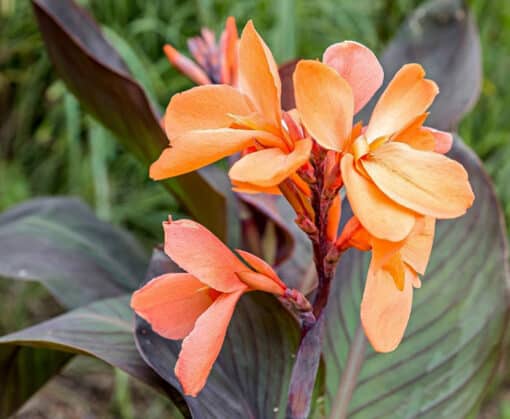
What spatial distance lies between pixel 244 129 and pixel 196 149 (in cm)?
6

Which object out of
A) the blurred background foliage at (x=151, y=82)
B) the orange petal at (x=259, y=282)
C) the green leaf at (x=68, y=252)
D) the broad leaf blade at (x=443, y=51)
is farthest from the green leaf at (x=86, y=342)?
the blurred background foliage at (x=151, y=82)

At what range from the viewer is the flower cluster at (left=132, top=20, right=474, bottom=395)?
1.74 feet

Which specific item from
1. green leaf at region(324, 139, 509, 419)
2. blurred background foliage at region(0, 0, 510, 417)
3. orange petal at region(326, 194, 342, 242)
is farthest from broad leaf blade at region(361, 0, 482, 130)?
orange petal at region(326, 194, 342, 242)

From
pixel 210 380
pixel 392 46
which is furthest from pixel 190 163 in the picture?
pixel 392 46

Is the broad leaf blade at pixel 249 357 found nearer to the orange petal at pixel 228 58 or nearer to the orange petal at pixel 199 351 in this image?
the orange petal at pixel 199 351

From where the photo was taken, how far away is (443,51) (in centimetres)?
146

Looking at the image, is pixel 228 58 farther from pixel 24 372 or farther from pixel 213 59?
pixel 24 372

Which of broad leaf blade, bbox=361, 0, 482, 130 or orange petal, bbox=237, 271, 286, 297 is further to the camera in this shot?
broad leaf blade, bbox=361, 0, 482, 130

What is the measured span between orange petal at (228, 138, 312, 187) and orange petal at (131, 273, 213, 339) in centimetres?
14

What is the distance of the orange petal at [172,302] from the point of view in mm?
624

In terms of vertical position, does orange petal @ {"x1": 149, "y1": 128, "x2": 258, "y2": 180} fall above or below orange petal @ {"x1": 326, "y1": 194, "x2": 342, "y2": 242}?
above

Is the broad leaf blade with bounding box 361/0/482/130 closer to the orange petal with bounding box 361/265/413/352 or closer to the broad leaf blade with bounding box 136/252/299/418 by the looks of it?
the broad leaf blade with bounding box 136/252/299/418

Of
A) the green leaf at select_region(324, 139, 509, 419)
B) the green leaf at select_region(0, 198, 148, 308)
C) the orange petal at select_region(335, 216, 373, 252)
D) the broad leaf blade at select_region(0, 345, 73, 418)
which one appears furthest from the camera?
the green leaf at select_region(0, 198, 148, 308)

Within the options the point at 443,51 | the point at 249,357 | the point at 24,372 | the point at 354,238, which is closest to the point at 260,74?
the point at 354,238
